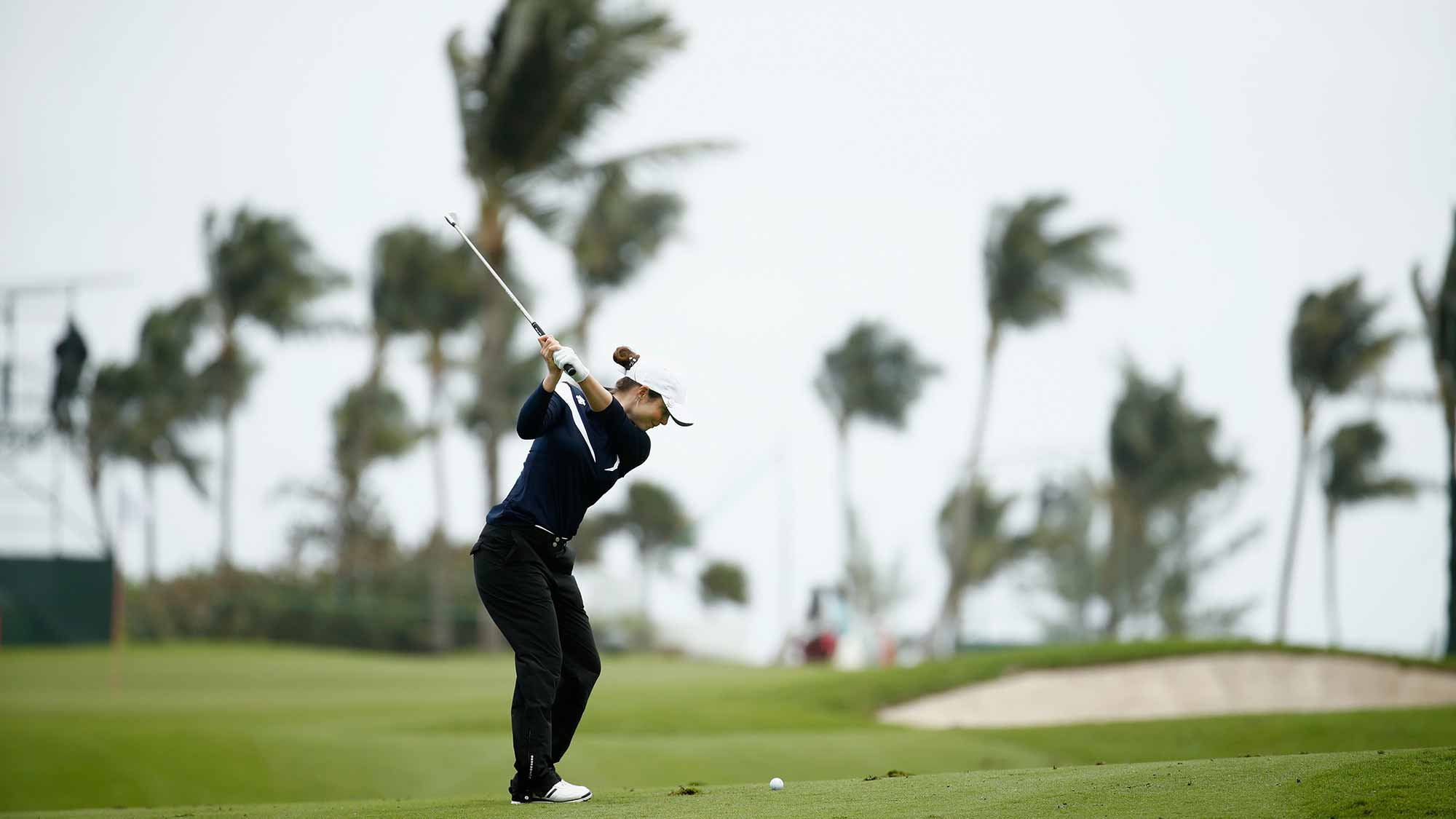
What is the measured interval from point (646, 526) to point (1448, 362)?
36472 millimetres

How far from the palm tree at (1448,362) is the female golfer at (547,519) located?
29434mm

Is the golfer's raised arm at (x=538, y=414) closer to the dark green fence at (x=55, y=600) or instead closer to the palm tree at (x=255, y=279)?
the dark green fence at (x=55, y=600)

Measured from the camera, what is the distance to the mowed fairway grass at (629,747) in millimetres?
7195

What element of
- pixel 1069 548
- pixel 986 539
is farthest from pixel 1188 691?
pixel 1069 548

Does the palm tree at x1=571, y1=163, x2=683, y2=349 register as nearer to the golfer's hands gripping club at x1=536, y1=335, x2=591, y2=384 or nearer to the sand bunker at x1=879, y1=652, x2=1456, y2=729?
the sand bunker at x1=879, y1=652, x2=1456, y2=729

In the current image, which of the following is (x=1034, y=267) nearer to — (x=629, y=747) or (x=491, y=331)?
(x=491, y=331)

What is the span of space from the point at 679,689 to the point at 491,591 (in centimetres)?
1616

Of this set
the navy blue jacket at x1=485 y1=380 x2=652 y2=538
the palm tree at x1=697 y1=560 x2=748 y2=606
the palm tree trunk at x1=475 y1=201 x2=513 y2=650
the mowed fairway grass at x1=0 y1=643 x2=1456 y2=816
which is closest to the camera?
the navy blue jacket at x1=485 y1=380 x2=652 y2=538

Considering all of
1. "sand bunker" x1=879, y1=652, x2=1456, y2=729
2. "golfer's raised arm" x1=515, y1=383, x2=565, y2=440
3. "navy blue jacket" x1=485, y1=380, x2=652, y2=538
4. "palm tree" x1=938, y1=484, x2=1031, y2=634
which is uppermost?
"palm tree" x1=938, y1=484, x2=1031, y2=634

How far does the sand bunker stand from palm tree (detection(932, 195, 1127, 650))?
2527 cm

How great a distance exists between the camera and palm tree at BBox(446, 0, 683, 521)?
94.4 ft

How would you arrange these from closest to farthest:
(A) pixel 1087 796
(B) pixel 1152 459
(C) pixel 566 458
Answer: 1. (A) pixel 1087 796
2. (C) pixel 566 458
3. (B) pixel 1152 459

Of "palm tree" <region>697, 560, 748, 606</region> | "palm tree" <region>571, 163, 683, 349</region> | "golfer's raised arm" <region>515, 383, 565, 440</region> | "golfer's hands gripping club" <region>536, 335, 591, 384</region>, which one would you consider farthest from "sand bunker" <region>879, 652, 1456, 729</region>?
"palm tree" <region>697, 560, 748, 606</region>

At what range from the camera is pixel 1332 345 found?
46938mm
